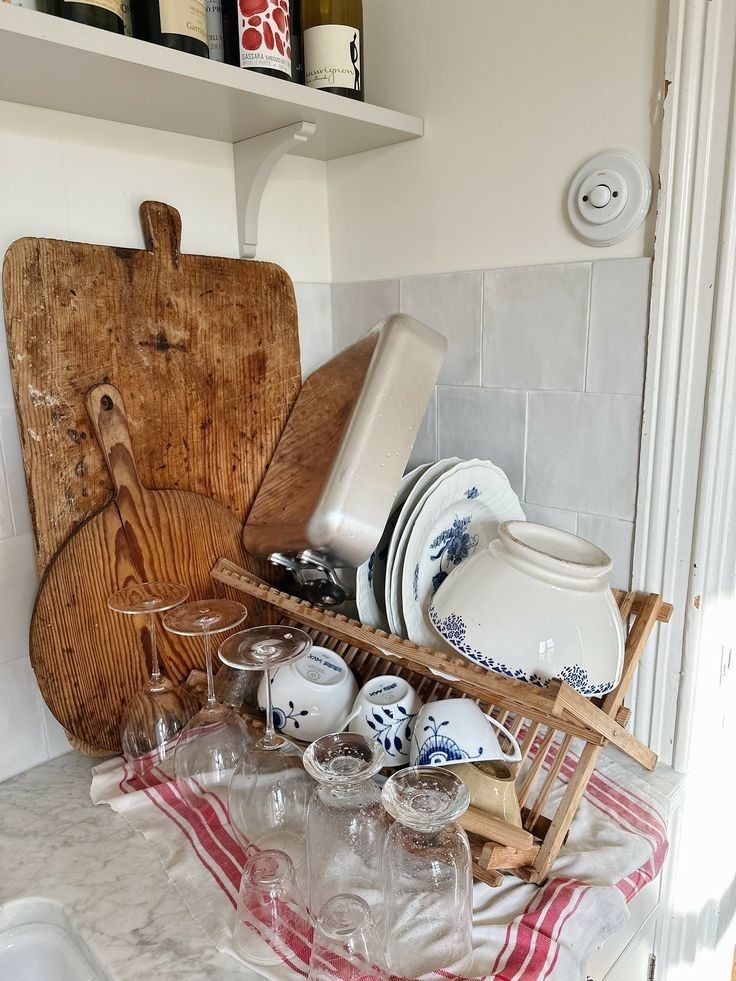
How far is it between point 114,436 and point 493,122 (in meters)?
0.62

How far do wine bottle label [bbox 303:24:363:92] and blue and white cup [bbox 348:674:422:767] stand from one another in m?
0.74

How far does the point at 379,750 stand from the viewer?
0.63 metres

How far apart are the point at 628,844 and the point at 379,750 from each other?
0.30 metres

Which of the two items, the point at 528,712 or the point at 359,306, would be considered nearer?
the point at 528,712

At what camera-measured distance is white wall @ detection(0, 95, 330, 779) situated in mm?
800

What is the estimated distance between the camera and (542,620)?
693 millimetres

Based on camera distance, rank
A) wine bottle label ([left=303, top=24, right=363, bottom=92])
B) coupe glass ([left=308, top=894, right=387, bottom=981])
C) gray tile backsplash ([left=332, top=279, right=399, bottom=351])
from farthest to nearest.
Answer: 1. gray tile backsplash ([left=332, top=279, right=399, bottom=351])
2. wine bottle label ([left=303, top=24, right=363, bottom=92])
3. coupe glass ([left=308, top=894, right=387, bottom=981])

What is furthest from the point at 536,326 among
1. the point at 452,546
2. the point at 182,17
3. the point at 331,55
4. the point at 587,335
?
the point at 182,17

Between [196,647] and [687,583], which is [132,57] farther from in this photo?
[687,583]

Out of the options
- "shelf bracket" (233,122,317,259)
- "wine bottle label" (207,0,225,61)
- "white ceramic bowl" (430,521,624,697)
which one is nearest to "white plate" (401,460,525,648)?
"white ceramic bowl" (430,521,624,697)

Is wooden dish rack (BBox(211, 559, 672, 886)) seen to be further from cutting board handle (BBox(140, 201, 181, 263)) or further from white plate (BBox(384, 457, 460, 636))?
cutting board handle (BBox(140, 201, 181, 263))

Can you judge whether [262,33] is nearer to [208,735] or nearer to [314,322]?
[314,322]

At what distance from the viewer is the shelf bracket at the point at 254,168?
906 mm

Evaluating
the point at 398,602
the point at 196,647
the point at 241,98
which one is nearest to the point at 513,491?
the point at 398,602
